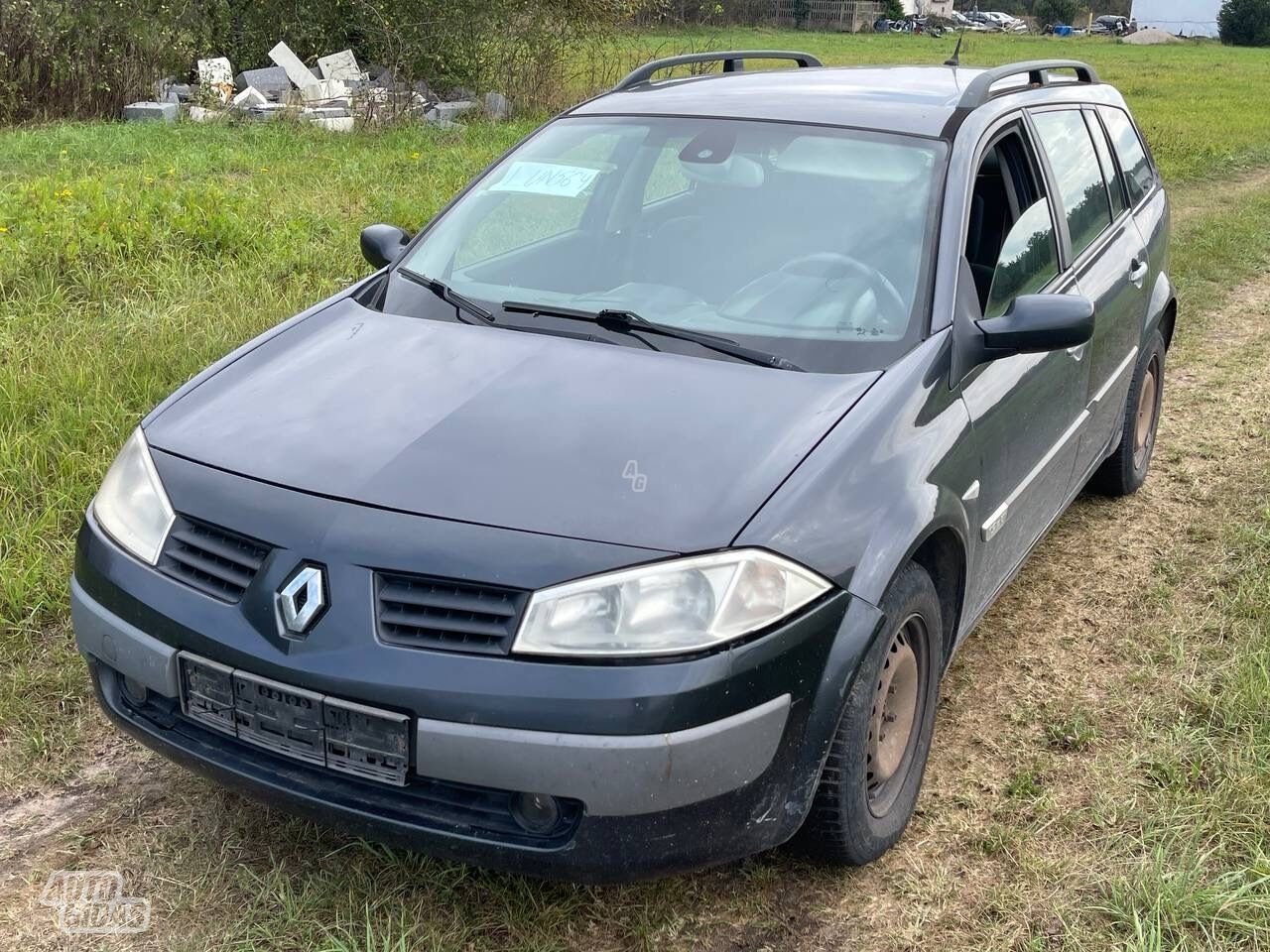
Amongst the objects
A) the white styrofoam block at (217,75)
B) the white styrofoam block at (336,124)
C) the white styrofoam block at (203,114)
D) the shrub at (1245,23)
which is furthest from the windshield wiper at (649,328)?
the shrub at (1245,23)

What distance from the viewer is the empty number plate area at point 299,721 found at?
7.13 feet

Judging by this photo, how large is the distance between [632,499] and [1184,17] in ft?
222

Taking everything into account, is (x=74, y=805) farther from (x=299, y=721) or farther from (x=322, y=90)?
(x=322, y=90)

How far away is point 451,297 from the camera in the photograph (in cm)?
320

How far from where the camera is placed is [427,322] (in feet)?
10.1

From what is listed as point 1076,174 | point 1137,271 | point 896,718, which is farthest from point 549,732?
point 1137,271

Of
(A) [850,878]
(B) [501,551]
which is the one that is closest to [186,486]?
(B) [501,551]

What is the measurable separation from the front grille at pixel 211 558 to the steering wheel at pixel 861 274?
150 centimetres

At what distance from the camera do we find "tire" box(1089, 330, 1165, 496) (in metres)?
4.51

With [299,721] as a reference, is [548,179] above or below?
above

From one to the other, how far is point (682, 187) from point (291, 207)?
5015 millimetres

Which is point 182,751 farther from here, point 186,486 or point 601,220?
point 601,220

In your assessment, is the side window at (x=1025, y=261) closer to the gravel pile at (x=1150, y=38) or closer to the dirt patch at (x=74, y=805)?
the dirt patch at (x=74, y=805)

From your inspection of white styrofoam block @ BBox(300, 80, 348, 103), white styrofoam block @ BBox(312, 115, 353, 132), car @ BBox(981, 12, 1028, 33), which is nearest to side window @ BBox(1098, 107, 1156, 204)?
white styrofoam block @ BBox(312, 115, 353, 132)
